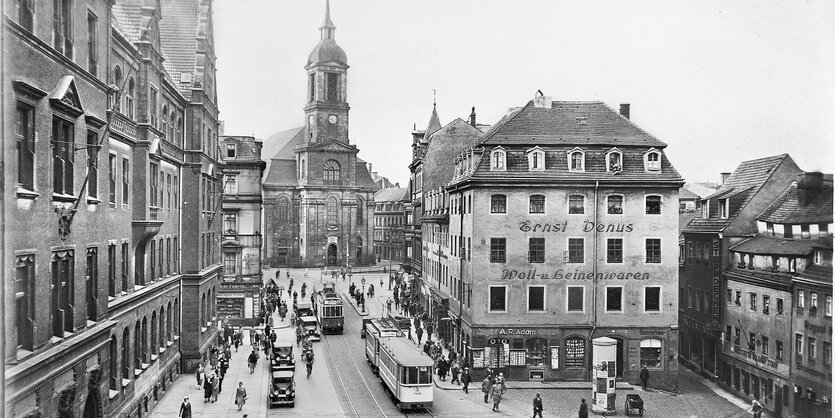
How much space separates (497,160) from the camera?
31.3 m

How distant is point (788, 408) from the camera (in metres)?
20.4

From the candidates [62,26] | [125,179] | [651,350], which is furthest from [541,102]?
[62,26]

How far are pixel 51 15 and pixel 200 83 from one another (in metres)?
16.2

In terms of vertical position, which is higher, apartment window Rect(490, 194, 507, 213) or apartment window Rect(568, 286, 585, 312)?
apartment window Rect(490, 194, 507, 213)

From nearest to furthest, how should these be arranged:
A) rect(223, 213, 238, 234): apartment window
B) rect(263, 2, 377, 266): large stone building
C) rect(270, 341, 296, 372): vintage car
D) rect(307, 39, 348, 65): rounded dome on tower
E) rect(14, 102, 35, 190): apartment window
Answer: rect(14, 102, 35, 190): apartment window, rect(307, 39, 348, 65): rounded dome on tower, rect(270, 341, 296, 372): vintage car, rect(223, 213, 238, 234): apartment window, rect(263, 2, 377, 266): large stone building

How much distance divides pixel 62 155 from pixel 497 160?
784 inches

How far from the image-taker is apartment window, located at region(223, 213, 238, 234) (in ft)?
152

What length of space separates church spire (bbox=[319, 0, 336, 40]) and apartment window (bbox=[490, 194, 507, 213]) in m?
14.5

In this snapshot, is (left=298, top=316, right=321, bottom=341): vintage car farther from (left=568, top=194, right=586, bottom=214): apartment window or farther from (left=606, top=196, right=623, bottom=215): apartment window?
(left=606, top=196, right=623, bottom=215): apartment window

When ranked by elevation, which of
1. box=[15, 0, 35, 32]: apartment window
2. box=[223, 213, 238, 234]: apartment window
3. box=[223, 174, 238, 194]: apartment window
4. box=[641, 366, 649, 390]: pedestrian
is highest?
box=[15, 0, 35, 32]: apartment window

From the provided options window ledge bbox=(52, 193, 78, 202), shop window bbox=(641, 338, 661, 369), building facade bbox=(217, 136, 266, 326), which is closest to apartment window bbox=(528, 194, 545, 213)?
shop window bbox=(641, 338, 661, 369)

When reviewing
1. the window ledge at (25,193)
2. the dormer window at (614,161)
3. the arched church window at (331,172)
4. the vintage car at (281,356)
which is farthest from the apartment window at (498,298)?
the arched church window at (331,172)

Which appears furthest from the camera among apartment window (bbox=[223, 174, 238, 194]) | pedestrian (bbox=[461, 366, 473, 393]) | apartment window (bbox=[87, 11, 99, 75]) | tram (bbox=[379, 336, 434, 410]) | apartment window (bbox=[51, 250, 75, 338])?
apartment window (bbox=[223, 174, 238, 194])

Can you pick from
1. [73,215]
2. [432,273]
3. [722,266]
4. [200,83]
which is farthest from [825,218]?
[432,273]
